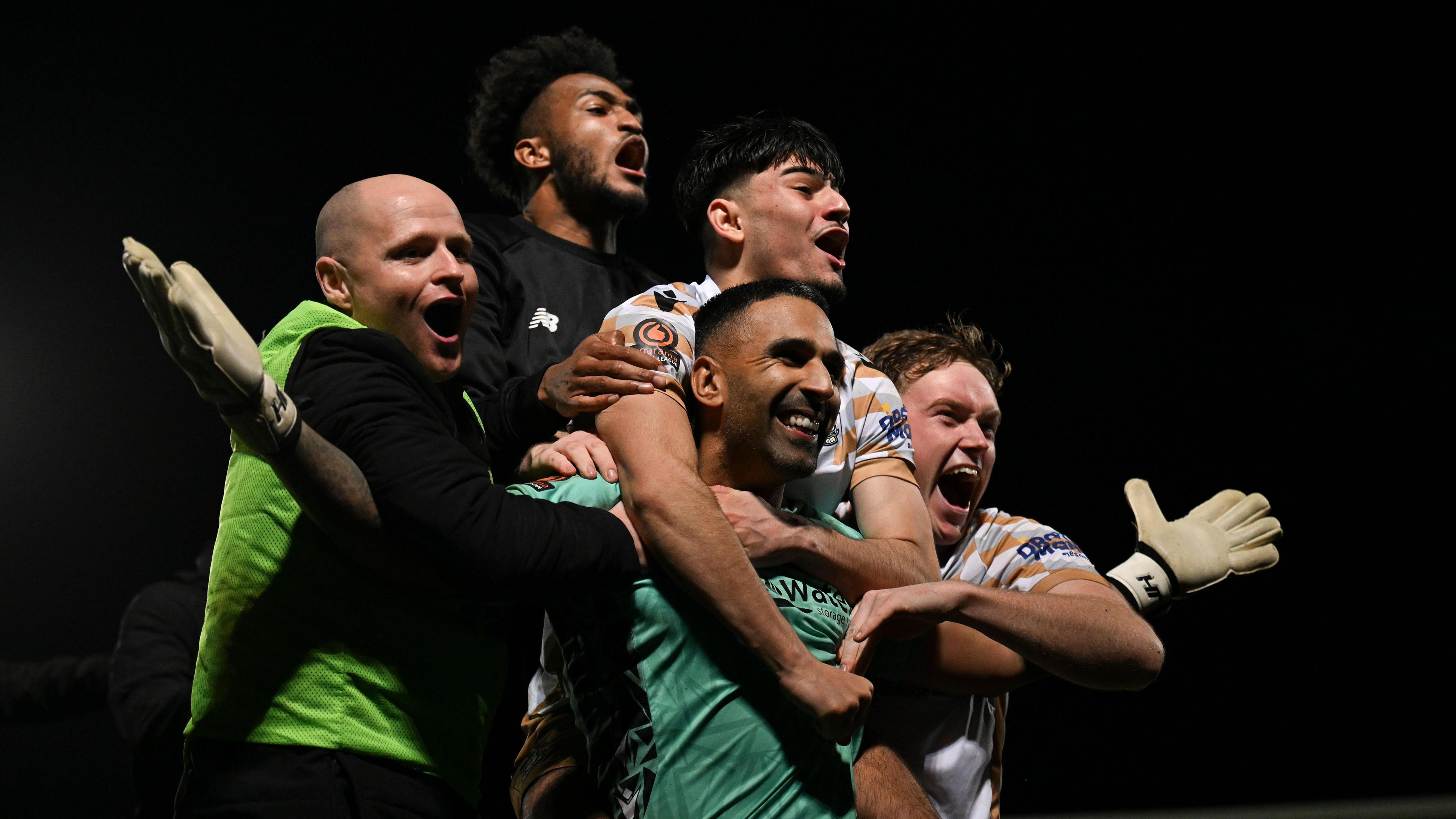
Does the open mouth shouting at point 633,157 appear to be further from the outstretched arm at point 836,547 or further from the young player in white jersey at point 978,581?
the outstretched arm at point 836,547

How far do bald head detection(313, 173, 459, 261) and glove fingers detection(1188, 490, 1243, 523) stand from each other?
1.70 metres

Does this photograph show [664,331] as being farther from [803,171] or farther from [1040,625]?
[1040,625]

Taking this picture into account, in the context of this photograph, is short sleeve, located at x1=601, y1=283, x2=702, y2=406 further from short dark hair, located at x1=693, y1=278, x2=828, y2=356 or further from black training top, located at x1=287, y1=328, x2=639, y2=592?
black training top, located at x1=287, y1=328, x2=639, y2=592

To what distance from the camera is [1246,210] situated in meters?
3.94

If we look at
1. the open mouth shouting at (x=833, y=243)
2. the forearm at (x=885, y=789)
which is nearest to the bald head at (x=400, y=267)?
the open mouth shouting at (x=833, y=243)

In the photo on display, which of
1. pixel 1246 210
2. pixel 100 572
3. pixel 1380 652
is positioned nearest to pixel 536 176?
pixel 100 572

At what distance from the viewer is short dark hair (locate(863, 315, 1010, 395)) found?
2211 mm

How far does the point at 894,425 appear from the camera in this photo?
1723 mm

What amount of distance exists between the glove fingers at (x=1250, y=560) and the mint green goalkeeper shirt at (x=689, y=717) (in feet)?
4.48

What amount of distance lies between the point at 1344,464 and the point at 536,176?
114 inches

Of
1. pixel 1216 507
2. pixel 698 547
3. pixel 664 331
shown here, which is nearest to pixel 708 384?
pixel 664 331

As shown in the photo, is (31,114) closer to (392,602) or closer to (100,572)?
(100,572)

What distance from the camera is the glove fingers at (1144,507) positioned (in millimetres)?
2459

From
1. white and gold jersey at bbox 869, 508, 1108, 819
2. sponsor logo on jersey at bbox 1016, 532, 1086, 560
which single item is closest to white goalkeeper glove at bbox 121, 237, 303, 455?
white and gold jersey at bbox 869, 508, 1108, 819
